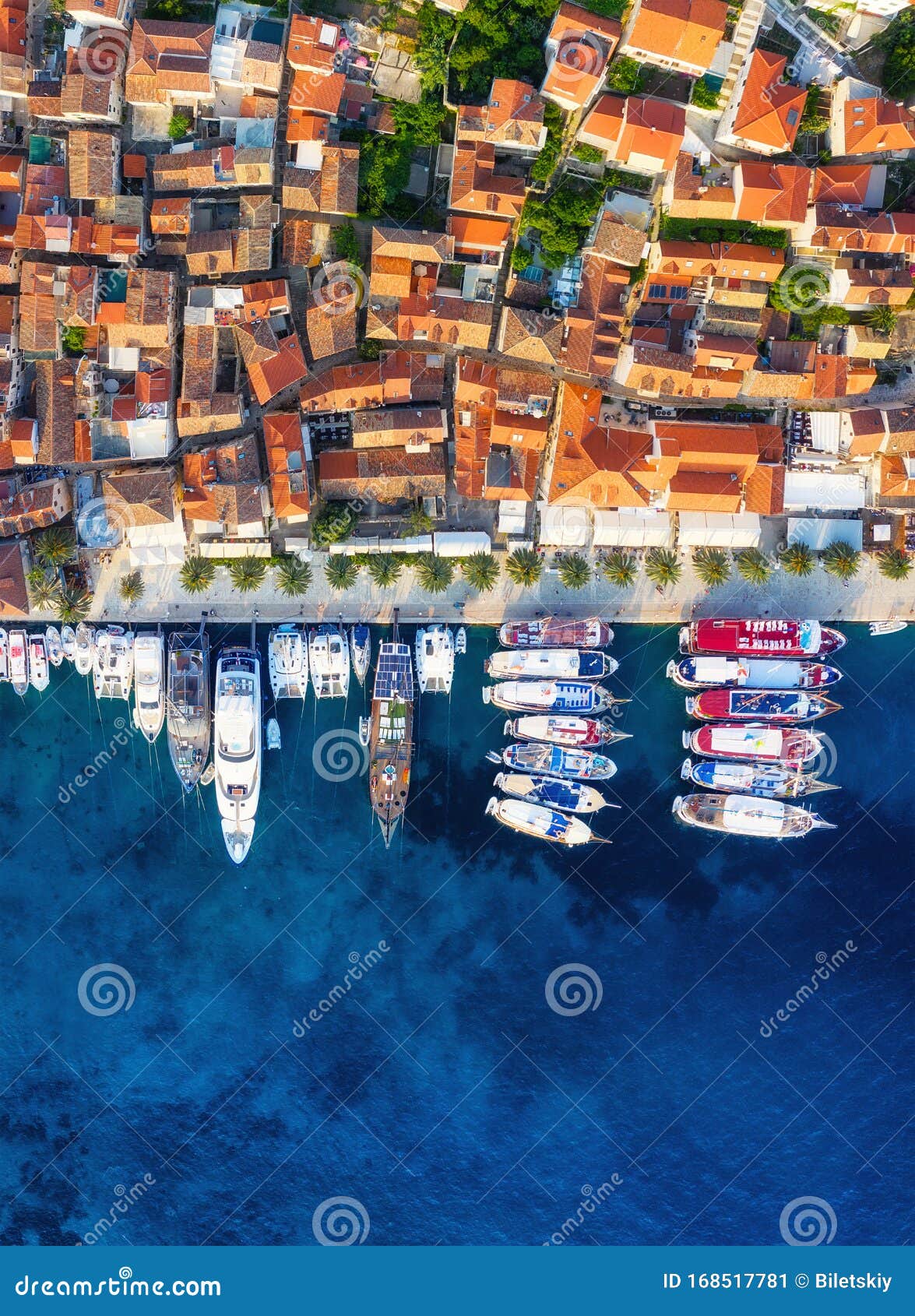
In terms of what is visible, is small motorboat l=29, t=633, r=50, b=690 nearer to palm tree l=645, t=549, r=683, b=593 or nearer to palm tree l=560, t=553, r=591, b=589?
palm tree l=560, t=553, r=591, b=589

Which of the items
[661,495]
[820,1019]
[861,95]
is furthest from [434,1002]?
[861,95]

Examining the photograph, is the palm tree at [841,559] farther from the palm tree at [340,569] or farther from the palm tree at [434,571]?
the palm tree at [340,569]

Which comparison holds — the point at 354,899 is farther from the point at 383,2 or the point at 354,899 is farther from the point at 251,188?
the point at 383,2

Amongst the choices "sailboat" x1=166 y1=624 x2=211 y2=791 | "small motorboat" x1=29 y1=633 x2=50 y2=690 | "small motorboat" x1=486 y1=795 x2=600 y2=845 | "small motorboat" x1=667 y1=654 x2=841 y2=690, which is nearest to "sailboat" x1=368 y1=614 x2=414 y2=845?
"small motorboat" x1=486 y1=795 x2=600 y2=845

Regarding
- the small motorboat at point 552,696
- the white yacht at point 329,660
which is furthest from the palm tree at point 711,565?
the white yacht at point 329,660

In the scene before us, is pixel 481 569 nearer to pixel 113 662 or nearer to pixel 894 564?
pixel 113 662
